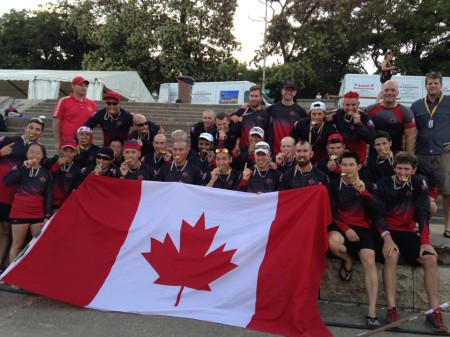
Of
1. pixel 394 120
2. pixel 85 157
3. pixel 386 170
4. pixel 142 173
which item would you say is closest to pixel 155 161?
pixel 142 173

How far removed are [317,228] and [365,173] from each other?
4.13 ft

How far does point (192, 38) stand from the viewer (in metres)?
28.0

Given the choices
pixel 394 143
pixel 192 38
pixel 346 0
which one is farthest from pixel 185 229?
pixel 346 0

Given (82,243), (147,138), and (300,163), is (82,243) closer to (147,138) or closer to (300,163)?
(147,138)

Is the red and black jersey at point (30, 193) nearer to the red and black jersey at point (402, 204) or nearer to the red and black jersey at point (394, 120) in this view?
the red and black jersey at point (402, 204)

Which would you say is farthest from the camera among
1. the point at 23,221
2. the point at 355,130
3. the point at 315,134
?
the point at 315,134

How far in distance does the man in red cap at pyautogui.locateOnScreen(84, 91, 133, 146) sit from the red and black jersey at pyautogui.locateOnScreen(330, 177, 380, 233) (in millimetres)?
3275

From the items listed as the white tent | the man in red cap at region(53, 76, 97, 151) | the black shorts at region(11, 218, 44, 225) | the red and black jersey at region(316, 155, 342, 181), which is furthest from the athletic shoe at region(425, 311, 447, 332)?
the white tent

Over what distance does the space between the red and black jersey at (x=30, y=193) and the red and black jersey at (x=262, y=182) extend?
2396 millimetres

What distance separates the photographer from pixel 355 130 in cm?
563

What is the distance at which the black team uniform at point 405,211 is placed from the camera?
14.8 feet

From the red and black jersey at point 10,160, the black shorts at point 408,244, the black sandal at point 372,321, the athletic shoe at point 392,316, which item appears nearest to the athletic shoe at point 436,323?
the athletic shoe at point 392,316

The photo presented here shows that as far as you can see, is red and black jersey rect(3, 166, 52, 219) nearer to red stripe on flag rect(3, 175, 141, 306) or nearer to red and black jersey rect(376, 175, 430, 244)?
red stripe on flag rect(3, 175, 141, 306)

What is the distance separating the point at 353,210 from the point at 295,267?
0.99m
